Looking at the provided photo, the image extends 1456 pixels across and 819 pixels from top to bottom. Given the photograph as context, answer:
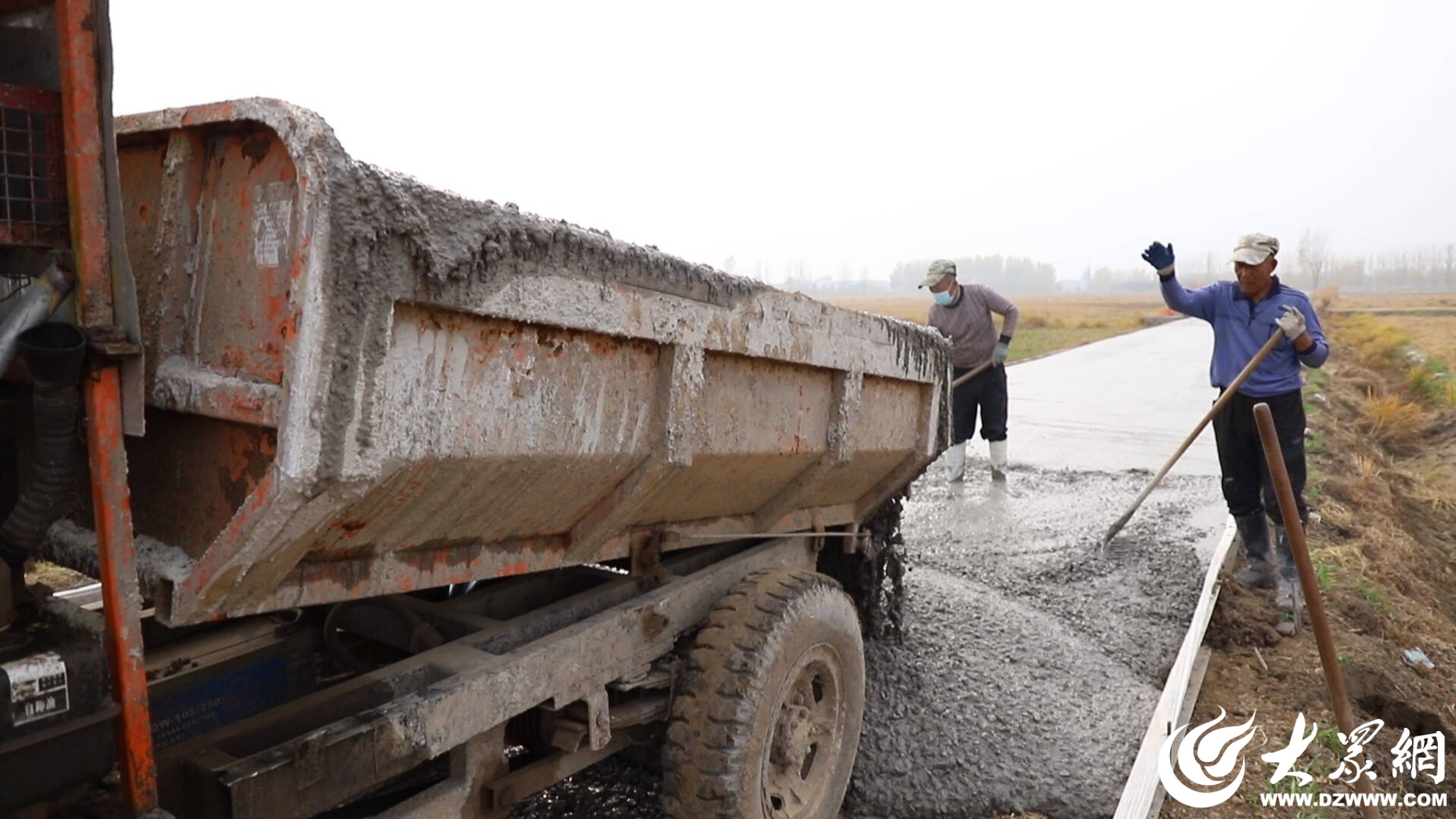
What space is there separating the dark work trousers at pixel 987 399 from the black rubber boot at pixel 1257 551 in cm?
271

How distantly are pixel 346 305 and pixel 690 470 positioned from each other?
1202 millimetres

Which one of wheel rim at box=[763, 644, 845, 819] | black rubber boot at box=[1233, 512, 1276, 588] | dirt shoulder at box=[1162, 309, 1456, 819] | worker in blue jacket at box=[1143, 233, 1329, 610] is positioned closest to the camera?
wheel rim at box=[763, 644, 845, 819]

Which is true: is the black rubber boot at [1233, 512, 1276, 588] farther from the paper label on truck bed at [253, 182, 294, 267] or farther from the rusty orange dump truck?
the paper label on truck bed at [253, 182, 294, 267]

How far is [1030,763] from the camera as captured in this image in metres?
3.50

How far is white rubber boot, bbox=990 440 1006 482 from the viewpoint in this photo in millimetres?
8062

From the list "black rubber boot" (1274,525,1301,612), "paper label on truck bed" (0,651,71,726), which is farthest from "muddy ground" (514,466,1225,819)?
"paper label on truck bed" (0,651,71,726)

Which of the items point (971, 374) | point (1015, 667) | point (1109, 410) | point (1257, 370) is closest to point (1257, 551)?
point (1257, 370)

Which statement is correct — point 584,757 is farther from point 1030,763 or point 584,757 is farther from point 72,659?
point 1030,763

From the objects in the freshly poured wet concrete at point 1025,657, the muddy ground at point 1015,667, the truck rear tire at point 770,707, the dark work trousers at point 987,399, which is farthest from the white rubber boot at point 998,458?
the truck rear tire at point 770,707

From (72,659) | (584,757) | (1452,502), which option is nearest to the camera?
(72,659)

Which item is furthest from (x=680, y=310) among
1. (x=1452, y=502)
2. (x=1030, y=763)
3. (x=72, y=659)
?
(x=1452, y=502)

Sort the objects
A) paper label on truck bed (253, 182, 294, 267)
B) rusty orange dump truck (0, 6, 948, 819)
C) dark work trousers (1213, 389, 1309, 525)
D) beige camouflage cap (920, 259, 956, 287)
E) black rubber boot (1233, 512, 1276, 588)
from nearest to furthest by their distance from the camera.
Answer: rusty orange dump truck (0, 6, 948, 819) < paper label on truck bed (253, 182, 294, 267) < dark work trousers (1213, 389, 1309, 525) < black rubber boot (1233, 512, 1276, 588) < beige camouflage cap (920, 259, 956, 287)

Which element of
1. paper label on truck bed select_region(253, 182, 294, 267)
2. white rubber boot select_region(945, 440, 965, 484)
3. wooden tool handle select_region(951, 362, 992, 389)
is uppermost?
paper label on truck bed select_region(253, 182, 294, 267)

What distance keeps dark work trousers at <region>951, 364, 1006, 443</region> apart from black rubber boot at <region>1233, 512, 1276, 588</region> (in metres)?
2.71
